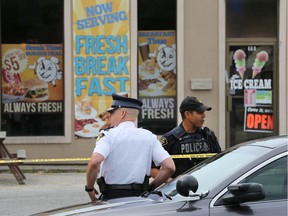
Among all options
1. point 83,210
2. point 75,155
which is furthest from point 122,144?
point 75,155

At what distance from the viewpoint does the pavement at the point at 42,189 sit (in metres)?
9.35

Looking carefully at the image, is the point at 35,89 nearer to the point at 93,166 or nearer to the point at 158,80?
the point at 158,80

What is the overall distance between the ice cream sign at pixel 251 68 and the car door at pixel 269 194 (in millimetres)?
9310

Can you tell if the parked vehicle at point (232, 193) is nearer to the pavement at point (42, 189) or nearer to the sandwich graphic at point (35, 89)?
the pavement at point (42, 189)

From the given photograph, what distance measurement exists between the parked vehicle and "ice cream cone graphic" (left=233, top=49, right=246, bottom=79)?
9074 mm

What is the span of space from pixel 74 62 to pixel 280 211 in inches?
372

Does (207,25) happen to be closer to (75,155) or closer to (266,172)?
(75,155)

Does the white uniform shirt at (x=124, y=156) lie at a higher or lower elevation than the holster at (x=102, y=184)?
higher

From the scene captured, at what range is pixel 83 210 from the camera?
183 inches

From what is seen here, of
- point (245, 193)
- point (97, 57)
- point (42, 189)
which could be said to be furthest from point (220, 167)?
point (97, 57)

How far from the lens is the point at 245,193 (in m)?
4.19

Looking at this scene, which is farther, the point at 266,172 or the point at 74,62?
the point at 74,62

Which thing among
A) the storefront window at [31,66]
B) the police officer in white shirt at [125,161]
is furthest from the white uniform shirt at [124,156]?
the storefront window at [31,66]

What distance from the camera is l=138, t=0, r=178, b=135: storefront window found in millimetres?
13508
